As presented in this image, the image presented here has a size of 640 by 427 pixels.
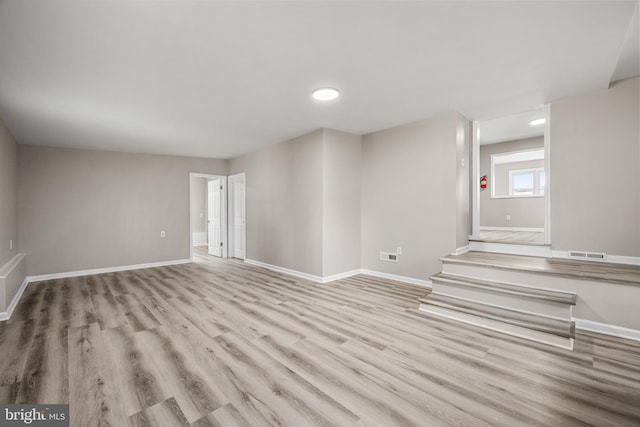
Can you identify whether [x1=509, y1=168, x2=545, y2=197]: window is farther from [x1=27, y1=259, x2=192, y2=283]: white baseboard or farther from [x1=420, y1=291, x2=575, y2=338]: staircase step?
[x1=27, y1=259, x2=192, y2=283]: white baseboard

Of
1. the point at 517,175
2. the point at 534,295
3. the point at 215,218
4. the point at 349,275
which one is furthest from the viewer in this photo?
the point at 517,175

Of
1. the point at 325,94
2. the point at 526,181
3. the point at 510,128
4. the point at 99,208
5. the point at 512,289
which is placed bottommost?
the point at 512,289

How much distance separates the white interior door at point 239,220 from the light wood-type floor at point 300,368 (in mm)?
3190

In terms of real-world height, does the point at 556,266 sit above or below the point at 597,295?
above

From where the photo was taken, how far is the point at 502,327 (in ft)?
8.87

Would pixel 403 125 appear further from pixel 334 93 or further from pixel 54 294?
pixel 54 294

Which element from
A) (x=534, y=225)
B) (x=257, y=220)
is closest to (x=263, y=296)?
(x=257, y=220)

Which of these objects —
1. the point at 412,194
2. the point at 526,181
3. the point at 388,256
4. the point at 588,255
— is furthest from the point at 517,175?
the point at 388,256

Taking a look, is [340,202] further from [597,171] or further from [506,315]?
[597,171]

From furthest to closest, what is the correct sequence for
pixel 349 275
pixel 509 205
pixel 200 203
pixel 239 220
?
pixel 200 203, pixel 509 205, pixel 239 220, pixel 349 275

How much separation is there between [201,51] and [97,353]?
8.49 feet

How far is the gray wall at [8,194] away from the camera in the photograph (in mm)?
3711

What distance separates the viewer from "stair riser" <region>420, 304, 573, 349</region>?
2412 millimetres

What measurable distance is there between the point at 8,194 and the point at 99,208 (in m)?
1.45
